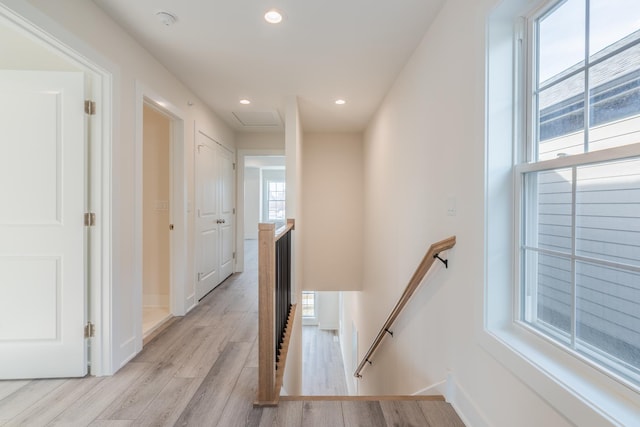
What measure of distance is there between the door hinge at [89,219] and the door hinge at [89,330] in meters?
0.64

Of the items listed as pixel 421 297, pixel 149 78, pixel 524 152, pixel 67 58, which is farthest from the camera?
pixel 149 78

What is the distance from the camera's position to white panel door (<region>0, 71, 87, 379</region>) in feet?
6.44

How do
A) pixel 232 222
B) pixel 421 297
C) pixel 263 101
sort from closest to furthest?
1. pixel 421 297
2. pixel 263 101
3. pixel 232 222

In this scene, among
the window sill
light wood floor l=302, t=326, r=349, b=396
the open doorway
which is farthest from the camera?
light wood floor l=302, t=326, r=349, b=396

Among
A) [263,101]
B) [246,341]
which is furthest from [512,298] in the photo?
[263,101]

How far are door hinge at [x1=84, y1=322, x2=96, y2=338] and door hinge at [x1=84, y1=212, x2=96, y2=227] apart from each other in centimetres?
64

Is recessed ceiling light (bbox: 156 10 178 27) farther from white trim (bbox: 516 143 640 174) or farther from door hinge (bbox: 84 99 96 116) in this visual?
white trim (bbox: 516 143 640 174)

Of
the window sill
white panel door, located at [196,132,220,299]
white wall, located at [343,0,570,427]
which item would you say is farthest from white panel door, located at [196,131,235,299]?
the window sill

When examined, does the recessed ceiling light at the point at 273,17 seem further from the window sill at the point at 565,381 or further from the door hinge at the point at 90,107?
the window sill at the point at 565,381

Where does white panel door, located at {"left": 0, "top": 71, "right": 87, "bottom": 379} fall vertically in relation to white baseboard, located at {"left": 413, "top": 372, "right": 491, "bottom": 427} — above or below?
above

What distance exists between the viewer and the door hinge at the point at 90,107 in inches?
79.5

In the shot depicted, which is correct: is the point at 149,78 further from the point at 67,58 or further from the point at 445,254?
the point at 445,254

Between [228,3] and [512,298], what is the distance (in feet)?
7.45

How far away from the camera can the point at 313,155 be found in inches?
209
